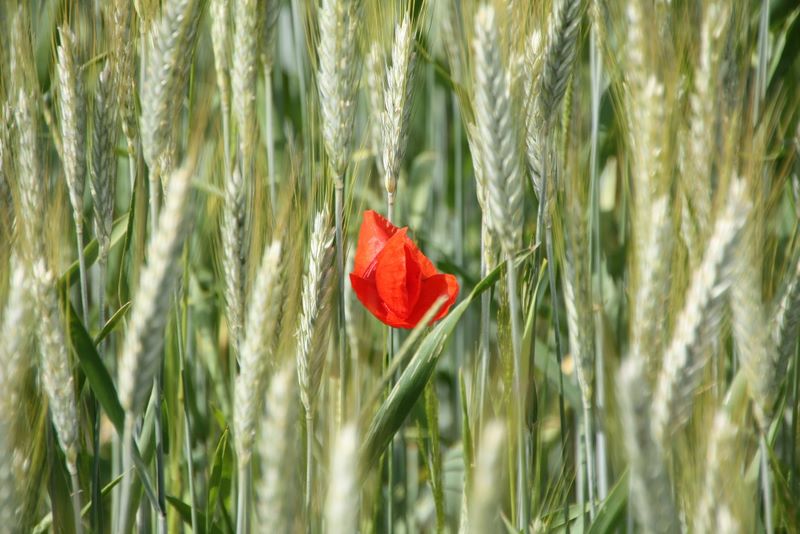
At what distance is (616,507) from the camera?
2.96ft

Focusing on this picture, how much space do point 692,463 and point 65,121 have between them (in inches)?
27.5

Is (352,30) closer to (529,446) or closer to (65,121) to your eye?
(65,121)

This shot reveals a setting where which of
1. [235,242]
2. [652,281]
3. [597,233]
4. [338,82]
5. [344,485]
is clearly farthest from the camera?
[597,233]

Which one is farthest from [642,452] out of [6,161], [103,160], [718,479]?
[6,161]

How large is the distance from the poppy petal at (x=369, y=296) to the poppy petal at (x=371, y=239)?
0.02 m

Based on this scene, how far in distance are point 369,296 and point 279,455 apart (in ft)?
1.45

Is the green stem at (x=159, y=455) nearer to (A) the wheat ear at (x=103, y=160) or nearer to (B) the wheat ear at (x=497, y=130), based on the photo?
(A) the wheat ear at (x=103, y=160)

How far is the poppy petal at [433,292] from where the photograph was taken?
1.06 metres

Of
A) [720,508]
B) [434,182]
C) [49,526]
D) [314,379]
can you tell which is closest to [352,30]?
[314,379]

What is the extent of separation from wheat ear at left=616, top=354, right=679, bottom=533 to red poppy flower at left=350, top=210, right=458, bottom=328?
1.33 ft

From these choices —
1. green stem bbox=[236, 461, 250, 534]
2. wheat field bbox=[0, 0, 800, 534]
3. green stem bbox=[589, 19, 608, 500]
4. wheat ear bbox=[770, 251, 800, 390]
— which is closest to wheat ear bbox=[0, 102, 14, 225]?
wheat field bbox=[0, 0, 800, 534]

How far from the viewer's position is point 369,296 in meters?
1.06

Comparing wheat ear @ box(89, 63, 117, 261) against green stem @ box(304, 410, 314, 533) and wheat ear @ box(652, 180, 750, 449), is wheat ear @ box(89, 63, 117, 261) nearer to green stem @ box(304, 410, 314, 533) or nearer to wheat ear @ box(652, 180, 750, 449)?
green stem @ box(304, 410, 314, 533)

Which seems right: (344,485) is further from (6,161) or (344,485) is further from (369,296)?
(6,161)
